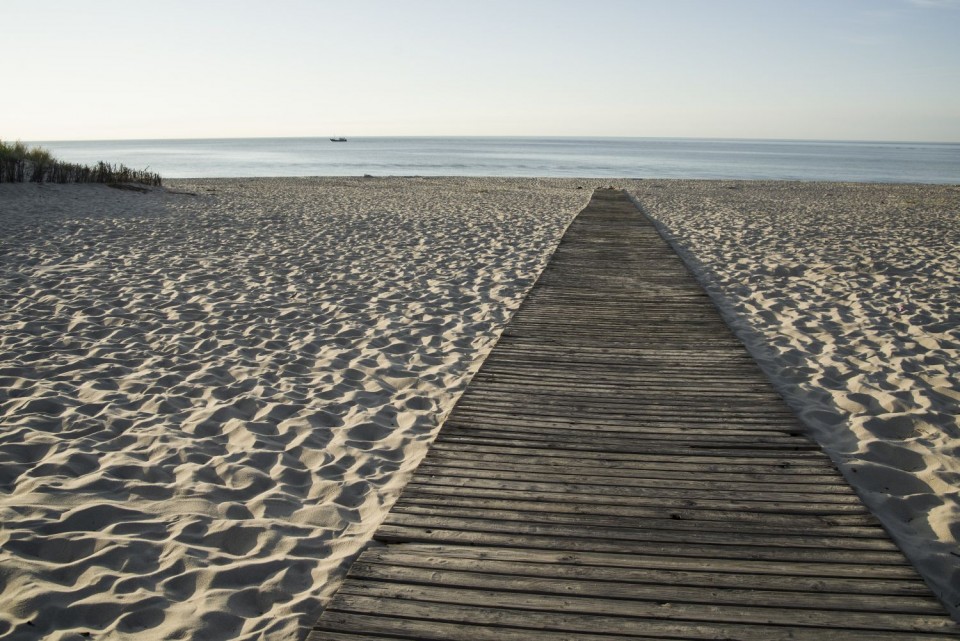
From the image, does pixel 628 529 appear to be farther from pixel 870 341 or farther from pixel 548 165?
pixel 548 165

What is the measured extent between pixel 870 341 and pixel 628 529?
375cm

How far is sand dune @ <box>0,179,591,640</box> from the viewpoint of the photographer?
236cm

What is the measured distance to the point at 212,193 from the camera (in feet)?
61.5

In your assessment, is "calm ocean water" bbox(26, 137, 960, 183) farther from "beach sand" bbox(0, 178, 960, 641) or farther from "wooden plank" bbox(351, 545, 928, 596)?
"wooden plank" bbox(351, 545, 928, 596)

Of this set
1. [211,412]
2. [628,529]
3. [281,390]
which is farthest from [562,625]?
[281,390]

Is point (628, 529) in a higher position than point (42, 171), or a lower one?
lower

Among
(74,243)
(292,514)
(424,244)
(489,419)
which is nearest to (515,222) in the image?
(424,244)

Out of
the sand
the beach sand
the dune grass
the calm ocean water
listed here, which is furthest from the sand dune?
the calm ocean water

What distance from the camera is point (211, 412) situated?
3.85m

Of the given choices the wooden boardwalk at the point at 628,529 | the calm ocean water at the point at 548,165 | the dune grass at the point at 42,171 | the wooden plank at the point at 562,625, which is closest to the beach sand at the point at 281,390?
the wooden boardwalk at the point at 628,529

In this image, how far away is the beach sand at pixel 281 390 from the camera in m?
2.44

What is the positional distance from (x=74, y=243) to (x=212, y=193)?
10.2 meters

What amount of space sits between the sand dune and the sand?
86.6 inches

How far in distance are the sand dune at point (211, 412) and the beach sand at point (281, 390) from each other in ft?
0.05
